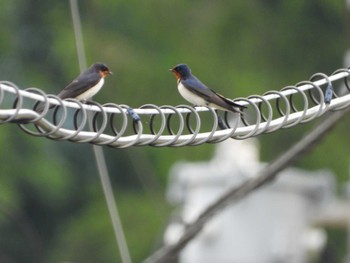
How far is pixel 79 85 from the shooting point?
8102mm

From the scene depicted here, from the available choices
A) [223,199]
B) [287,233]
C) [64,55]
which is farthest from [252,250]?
[64,55]

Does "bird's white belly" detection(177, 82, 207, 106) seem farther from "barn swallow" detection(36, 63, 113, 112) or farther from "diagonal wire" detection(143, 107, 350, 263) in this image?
"diagonal wire" detection(143, 107, 350, 263)

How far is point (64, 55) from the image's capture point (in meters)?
28.0

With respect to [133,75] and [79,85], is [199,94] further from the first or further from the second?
[133,75]

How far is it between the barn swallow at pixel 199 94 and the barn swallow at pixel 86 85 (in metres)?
0.33

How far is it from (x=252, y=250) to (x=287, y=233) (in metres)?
0.37

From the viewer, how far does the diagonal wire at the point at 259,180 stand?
32.6 ft

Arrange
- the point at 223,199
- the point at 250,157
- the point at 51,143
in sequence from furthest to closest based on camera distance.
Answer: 1. the point at 51,143
2. the point at 250,157
3. the point at 223,199

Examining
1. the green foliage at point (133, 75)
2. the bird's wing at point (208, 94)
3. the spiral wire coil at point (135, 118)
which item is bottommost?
the spiral wire coil at point (135, 118)

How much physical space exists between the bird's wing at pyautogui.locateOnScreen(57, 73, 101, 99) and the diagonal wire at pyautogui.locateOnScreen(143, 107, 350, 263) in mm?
1674

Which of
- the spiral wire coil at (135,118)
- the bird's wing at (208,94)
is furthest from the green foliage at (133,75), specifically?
the spiral wire coil at (135,118)

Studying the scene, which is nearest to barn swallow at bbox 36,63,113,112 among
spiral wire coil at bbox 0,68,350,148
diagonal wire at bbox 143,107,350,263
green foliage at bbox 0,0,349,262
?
spiral wire coil at bbox 0,68,350,148

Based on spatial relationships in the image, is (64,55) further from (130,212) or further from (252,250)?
(252,250)

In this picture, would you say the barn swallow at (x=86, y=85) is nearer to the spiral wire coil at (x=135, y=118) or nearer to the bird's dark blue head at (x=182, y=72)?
the bird's dark blue head at (x=182, y=72)
